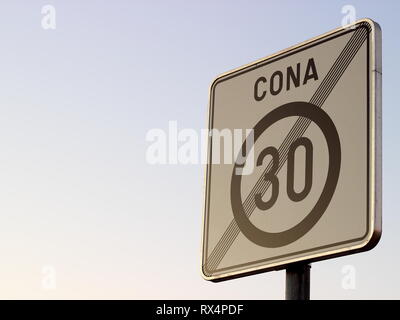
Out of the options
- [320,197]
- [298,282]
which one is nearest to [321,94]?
[320,197]

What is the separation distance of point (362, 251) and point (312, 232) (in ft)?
0.67

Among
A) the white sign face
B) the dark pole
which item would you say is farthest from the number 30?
the dark pole

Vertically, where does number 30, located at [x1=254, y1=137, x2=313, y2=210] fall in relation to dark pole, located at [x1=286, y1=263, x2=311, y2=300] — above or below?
above

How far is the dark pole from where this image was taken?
2334 millimetres

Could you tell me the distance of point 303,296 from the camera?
2326mm

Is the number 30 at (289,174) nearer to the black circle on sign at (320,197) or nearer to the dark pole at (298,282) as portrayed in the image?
the black circle on sign at (320,197)

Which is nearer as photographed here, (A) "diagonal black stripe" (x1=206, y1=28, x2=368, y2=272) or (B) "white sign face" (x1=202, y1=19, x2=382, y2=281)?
(B) "white sign face" (x1=202, y1=19, x2=382, y2=281)

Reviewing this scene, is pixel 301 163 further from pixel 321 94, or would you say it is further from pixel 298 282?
pixel 298 282

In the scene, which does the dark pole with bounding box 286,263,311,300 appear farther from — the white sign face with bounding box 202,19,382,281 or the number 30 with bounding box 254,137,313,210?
the number 30 with bounding box 254,137,313,210

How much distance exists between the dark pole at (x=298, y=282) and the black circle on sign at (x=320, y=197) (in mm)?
99

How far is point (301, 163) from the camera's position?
2.47 m

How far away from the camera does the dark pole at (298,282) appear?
2.33 metres

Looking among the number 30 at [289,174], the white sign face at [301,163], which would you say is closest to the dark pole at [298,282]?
the white sign face at [301,163]
